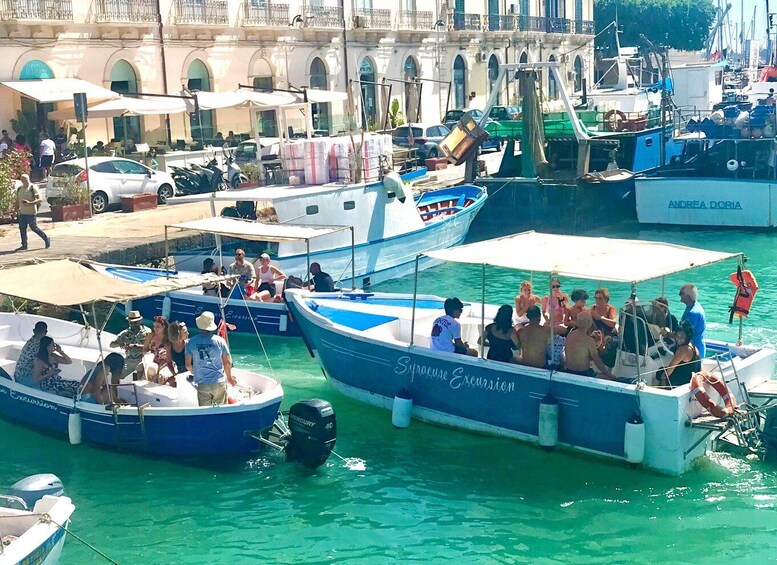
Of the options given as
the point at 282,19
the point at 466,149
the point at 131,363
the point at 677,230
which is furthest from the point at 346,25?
the point at 131,363

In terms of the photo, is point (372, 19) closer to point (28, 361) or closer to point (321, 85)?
point (321, 85)

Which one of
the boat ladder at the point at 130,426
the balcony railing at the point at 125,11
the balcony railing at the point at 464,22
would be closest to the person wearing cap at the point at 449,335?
the boat ladder at the point at 130,426

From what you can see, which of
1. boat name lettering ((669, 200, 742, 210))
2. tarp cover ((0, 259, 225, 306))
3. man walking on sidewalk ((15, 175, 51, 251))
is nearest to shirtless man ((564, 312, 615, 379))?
tarp cover ((0, 259, 225, 306))

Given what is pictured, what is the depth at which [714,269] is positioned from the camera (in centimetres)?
2292

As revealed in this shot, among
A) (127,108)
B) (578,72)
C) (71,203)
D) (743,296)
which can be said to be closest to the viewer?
(743,296)

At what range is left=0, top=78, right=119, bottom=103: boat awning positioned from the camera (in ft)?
99.5

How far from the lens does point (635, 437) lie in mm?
11266

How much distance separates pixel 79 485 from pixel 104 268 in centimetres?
711

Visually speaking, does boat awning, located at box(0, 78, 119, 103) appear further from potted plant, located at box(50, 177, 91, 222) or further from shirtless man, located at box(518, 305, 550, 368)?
shirtless man, located at box(518, 305, 550, 368)

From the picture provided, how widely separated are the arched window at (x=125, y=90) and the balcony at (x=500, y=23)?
2253 cm

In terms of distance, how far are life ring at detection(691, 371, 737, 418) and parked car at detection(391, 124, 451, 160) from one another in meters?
25.0

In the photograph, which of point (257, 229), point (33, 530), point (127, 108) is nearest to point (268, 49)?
point (127, 108)

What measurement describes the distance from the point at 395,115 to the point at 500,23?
13.4 meters

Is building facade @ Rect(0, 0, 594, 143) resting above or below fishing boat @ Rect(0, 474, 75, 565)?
above
